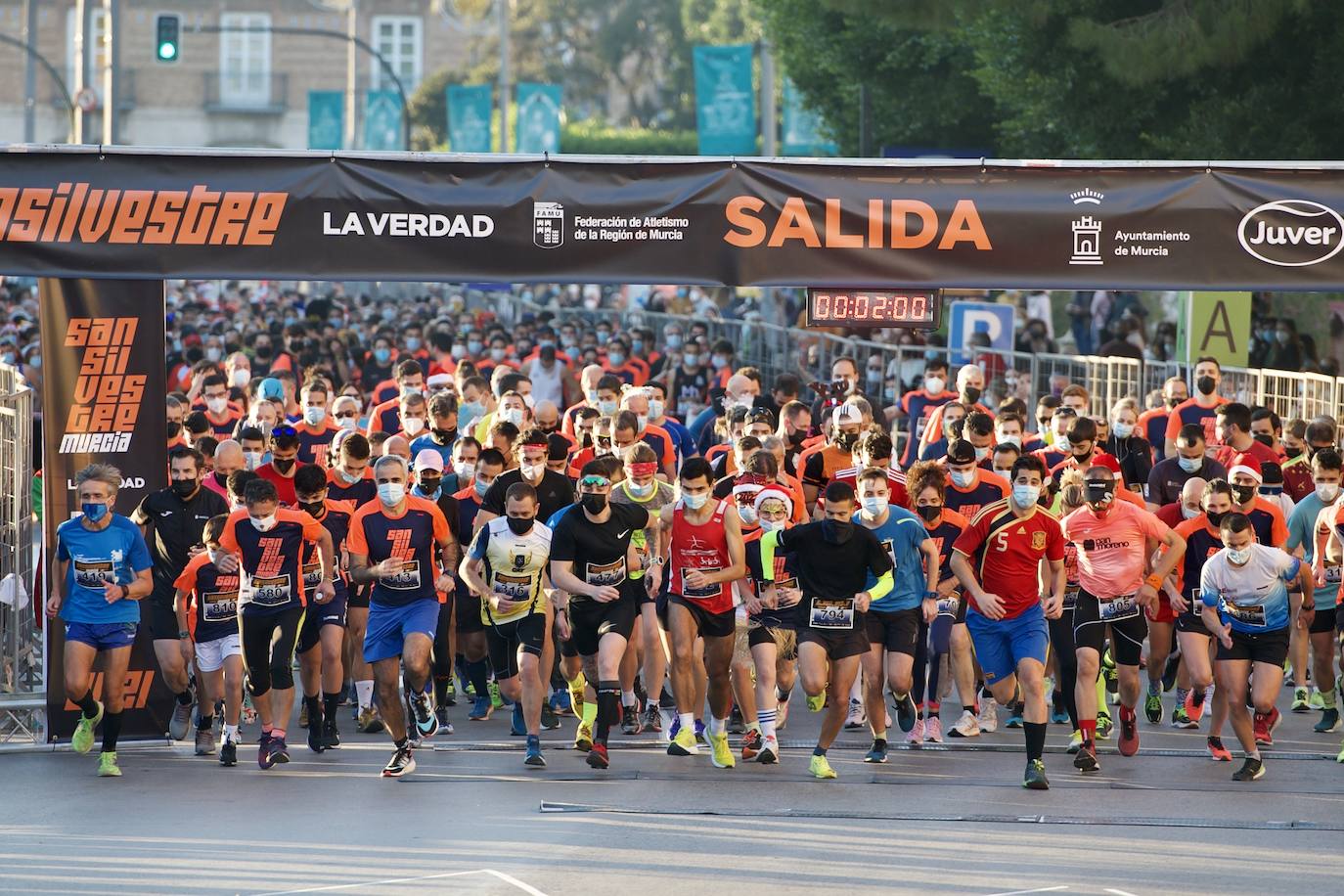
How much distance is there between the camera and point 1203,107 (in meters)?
23.6

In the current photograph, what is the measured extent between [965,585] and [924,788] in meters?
1.24

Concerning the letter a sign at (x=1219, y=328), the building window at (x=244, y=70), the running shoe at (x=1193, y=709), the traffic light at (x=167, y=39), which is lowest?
the running shoe at (x=1193, y=709)

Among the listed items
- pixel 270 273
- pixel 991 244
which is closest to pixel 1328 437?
pixel 991 244

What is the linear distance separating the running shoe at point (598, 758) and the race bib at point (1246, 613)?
145 inches

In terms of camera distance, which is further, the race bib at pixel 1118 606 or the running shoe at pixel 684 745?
the running shoe at pixel 684 745

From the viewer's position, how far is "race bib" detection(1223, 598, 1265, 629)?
12031mm

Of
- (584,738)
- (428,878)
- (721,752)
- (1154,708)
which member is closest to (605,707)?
(584,738)

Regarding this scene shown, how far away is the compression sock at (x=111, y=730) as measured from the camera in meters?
12.3

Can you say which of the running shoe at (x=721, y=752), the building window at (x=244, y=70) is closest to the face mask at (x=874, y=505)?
the running shoe at (x=721, y=752)

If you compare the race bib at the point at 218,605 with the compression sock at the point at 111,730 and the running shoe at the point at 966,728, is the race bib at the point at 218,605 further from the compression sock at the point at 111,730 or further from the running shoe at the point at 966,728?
the running shoe at the point at 966,728

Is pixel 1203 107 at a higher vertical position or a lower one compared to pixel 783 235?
higher

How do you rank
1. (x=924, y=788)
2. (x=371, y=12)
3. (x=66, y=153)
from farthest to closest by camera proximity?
(x=371, y=12) < (x=66, y=153) < (x=924, y=788)

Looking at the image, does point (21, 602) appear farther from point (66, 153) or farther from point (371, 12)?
point (371, 12)

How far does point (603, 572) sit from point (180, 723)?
3.00 metres
